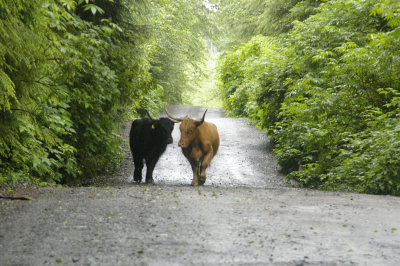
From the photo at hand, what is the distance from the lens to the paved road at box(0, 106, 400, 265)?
13.8 ft

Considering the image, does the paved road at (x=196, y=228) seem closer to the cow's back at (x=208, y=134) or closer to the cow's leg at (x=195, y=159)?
the cow's leg at (x=195, y=159)

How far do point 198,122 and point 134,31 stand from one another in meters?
3.12

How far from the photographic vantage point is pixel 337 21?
14.4 m

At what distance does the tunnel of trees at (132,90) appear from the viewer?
7730 mm

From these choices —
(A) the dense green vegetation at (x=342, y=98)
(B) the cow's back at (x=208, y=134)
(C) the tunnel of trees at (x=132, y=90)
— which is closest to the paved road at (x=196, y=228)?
(C) the tunnel of trees at (x=132, y=90)

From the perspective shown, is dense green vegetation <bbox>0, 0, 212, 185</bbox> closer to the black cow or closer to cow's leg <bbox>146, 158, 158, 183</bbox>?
the black cow

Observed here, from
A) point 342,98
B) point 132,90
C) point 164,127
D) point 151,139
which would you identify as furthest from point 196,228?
point 342,98

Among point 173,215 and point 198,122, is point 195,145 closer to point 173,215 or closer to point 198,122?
point 198,122

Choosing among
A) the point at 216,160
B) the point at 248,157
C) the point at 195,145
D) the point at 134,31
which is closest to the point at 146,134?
the point at 195,145

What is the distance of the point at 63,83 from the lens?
989 centimetres

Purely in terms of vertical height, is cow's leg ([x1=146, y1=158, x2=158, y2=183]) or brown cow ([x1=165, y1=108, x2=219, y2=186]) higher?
brown cow ([x1=165, y1=108, x2=219, y2=186])

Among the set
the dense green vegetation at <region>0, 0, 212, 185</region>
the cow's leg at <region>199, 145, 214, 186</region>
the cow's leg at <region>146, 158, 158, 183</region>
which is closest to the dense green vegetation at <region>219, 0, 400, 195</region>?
the cow's leg at <region>199, 145, 214, 186</region>

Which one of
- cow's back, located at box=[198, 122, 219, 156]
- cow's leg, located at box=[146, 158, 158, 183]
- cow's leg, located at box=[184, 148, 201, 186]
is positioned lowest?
cow's leg, located at box=[146, 158, 158, 183]

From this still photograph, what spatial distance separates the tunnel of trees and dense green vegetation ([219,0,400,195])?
0.03 m
